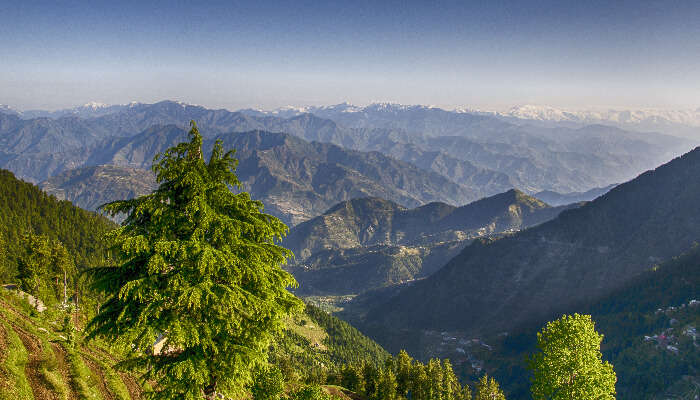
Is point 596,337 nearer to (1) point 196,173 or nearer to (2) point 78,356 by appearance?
(1) point 196,173

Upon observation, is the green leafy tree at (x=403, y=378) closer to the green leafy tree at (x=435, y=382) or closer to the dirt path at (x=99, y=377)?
the green leafy tree at (x=435, y=382)

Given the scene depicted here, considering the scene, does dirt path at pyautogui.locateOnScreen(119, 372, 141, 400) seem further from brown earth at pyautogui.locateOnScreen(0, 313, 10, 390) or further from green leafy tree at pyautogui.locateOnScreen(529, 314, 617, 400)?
green leafy tree at pyautogui.locateOnScreen(529, 314, 617, 400)

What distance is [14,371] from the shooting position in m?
23.0

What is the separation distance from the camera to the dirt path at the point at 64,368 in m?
24.8

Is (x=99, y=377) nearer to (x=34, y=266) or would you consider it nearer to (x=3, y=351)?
(x=3, y=351)

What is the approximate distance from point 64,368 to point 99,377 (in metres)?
2.50

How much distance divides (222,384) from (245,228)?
7.56 metres

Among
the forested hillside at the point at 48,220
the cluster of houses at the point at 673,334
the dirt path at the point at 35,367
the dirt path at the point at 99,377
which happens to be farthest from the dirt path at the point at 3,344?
the cluster of houses at the point at 673,334

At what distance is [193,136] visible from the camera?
1808 cm

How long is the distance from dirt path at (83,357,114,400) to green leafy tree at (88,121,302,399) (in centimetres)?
1355

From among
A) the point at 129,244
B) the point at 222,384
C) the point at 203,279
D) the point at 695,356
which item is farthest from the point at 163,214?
the point at 695,356

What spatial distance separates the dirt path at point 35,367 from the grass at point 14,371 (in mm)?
441

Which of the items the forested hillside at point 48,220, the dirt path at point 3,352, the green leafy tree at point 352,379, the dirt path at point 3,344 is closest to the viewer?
the dirt path at point 3,352

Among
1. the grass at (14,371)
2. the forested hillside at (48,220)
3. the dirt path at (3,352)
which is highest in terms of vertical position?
the dirt path at (3,352)
